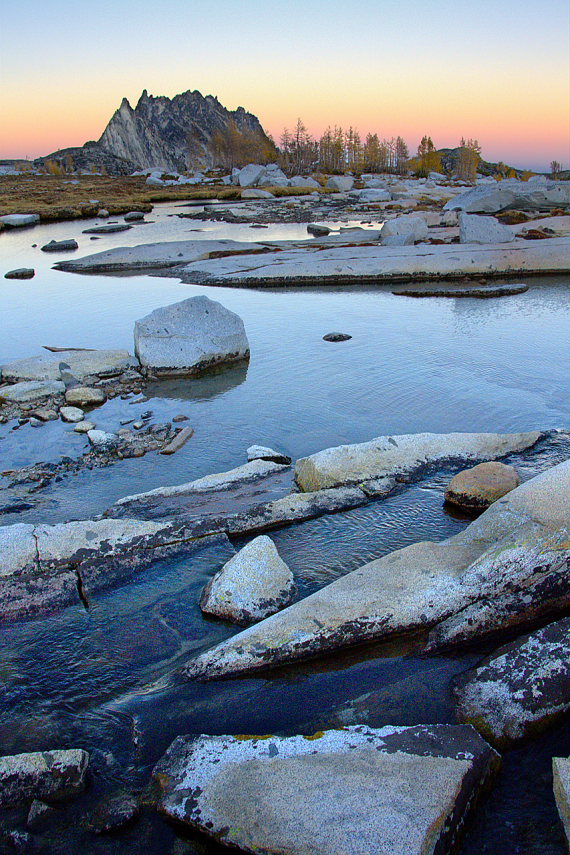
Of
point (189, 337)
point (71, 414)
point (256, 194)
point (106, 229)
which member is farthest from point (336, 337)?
point (256, 194)

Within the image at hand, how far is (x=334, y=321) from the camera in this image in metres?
14.6

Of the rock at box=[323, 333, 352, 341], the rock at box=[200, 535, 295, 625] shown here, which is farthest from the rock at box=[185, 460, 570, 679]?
the rock at box=[323, 333, 352, 341]

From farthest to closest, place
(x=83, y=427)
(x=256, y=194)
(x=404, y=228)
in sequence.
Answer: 1. (x=256, y=194)
2. (x=404, y=228)
3. (x=83, y=427)

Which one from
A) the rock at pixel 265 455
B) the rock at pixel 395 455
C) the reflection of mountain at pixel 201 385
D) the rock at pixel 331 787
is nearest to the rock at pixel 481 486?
the rock at pixel 395 455

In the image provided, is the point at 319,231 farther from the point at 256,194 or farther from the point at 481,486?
the point at 256,194

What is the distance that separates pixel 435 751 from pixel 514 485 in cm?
339

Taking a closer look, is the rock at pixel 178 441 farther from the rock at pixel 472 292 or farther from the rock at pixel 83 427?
the rock at pixel 472 292

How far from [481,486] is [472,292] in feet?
39.0

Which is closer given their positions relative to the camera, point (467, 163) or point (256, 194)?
point (256, 194)

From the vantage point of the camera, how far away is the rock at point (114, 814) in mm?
3211

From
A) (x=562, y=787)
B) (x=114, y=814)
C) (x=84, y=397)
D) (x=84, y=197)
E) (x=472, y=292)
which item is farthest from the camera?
(x=84, y=197)

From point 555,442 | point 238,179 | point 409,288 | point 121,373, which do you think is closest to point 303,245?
point 409,288

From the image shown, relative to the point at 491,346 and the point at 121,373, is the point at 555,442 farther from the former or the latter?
the point at 121,373

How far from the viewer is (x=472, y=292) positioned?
16.9 meters
